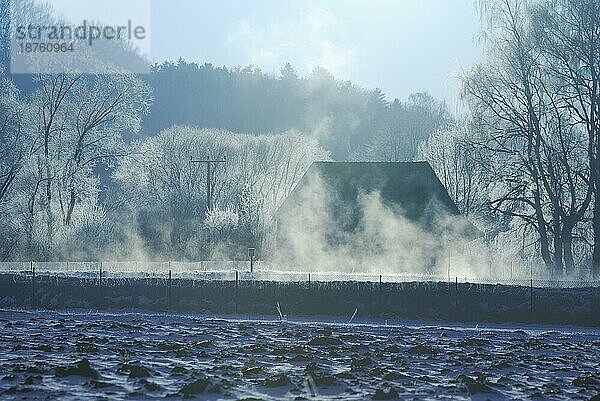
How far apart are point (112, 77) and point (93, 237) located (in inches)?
410

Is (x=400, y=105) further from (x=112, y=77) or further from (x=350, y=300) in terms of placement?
(x=350, y=300)

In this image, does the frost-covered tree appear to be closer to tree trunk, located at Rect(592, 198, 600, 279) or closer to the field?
the field

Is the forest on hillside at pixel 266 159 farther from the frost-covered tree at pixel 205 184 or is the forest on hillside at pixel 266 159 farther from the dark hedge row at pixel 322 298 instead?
the dark hedge row at pixel 322 298

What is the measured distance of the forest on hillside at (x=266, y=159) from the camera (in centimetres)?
3597

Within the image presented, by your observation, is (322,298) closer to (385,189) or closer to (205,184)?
(385,189)

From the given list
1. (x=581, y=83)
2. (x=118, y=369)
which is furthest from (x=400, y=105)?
(x=118, y=369)

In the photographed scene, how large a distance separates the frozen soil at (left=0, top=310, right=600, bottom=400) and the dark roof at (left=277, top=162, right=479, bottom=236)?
57.5 ft

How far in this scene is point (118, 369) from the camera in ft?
59.5

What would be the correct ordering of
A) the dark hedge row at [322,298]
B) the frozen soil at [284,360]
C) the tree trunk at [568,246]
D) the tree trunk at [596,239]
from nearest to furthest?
1. the frozen soil at [284,360]
2. the dark hedge row at [322,298]
3. the tree trunk at [596,239]
4. the tree trunk at [568,246]

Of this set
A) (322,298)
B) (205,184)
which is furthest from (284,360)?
(205,184)

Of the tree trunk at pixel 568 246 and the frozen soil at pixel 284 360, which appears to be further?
the tree trunk at pixel 568 246

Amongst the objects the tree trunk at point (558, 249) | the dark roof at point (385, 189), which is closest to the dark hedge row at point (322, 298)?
the tree trunk at point (558, 249)

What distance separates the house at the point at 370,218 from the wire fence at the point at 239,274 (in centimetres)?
149

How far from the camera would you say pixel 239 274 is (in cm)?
4147
